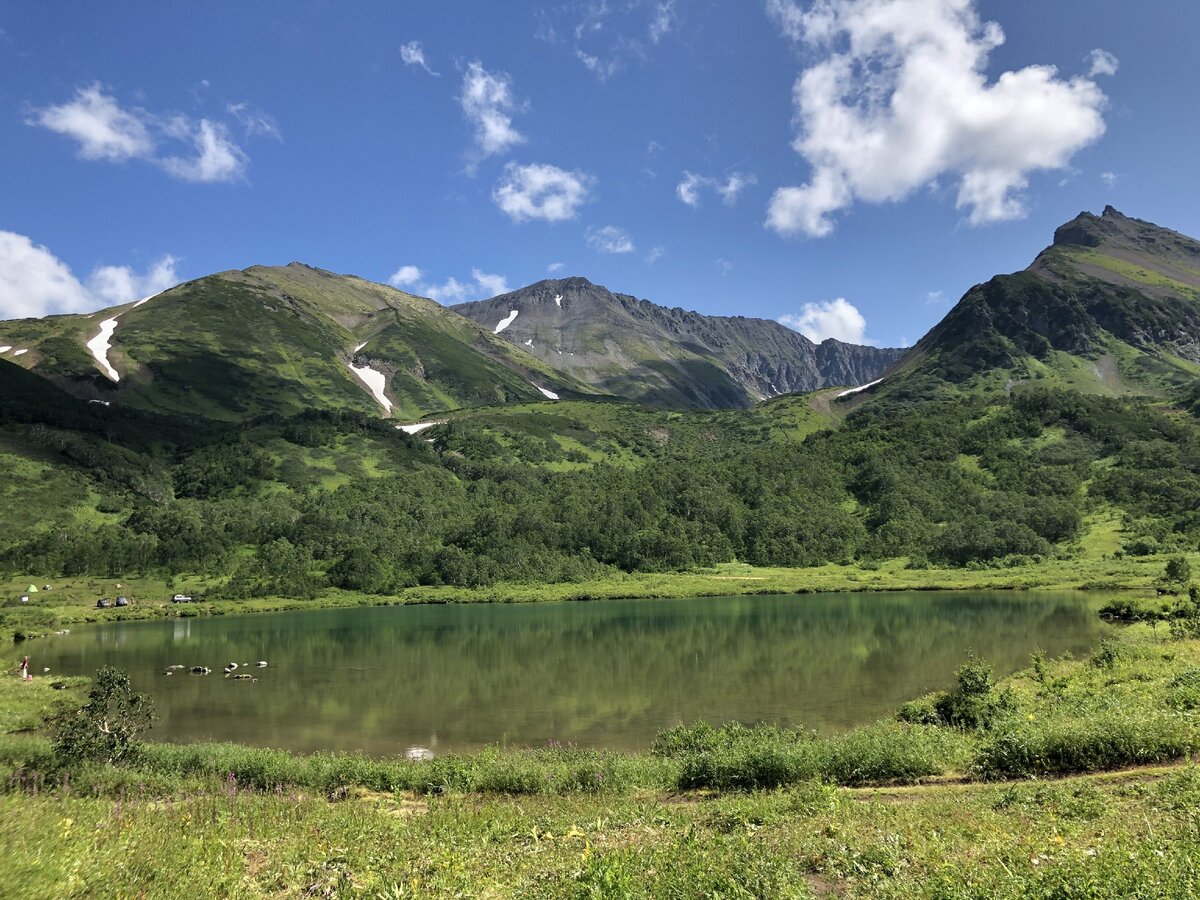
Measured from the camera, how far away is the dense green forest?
137500 millimetres

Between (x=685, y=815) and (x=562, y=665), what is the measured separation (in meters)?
40.5

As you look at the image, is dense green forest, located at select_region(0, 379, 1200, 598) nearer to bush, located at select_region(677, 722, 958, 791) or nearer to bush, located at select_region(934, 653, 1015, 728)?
bush, located at select_region(934, 653, 1015, 728)

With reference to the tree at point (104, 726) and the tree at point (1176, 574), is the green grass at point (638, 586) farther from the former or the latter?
the tree at point (104, 726)

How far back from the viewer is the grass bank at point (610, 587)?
332ft

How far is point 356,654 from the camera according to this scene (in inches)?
2625

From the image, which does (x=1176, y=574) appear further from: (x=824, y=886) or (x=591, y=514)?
(x=591, y=514)

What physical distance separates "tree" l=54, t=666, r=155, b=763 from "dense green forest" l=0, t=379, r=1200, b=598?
107 meters

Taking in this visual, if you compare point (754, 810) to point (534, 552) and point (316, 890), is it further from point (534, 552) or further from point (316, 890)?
point (534, 552)

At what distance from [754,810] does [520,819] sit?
17.8ft

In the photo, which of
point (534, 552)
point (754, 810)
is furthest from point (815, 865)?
point (534, 552)

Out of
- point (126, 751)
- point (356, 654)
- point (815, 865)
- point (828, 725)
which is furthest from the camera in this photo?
point (356, 654)

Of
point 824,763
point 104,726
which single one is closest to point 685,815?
point 824,763

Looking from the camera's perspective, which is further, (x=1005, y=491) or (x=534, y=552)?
(x=1005, y=491)

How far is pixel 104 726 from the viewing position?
25625 millimetres
